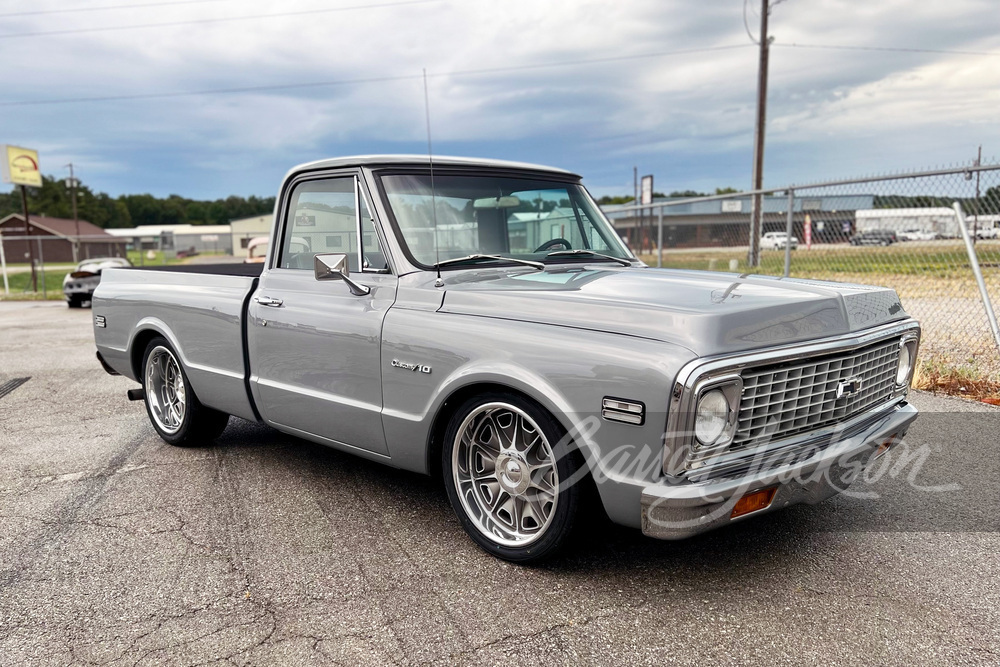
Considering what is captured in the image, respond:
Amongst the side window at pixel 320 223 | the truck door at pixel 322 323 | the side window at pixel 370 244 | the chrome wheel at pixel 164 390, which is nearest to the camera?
the truck door at pixel 322 323

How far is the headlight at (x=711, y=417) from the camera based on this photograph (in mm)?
2719

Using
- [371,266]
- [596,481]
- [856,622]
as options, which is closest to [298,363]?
[371,266]

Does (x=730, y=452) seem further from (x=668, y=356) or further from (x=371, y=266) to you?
(x=371, y=266)

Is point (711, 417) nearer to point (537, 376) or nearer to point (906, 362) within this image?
point (537, 376)

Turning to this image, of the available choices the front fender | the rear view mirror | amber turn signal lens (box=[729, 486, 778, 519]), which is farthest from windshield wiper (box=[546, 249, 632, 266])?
amber turn signal lens (box=[729, 486, 778, 519])

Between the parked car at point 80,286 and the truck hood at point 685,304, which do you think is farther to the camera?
the parked car at point 80,286

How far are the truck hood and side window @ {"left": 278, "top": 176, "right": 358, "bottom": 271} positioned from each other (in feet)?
2.47

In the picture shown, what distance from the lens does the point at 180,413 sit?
535 centimetres

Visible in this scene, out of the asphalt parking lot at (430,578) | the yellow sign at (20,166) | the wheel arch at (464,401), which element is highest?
the yellow sign at (20,166)

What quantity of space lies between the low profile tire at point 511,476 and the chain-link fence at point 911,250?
Answer: 17.4ft

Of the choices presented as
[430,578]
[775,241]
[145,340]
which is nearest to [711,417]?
[430,578]

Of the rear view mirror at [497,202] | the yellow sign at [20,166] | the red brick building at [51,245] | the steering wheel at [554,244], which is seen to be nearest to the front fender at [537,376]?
the rear view mirror at [497,202]

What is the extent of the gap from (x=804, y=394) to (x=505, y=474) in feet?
4.21

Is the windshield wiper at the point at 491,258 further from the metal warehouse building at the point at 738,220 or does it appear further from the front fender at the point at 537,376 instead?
the metal warehouse building at the point at 738,220
